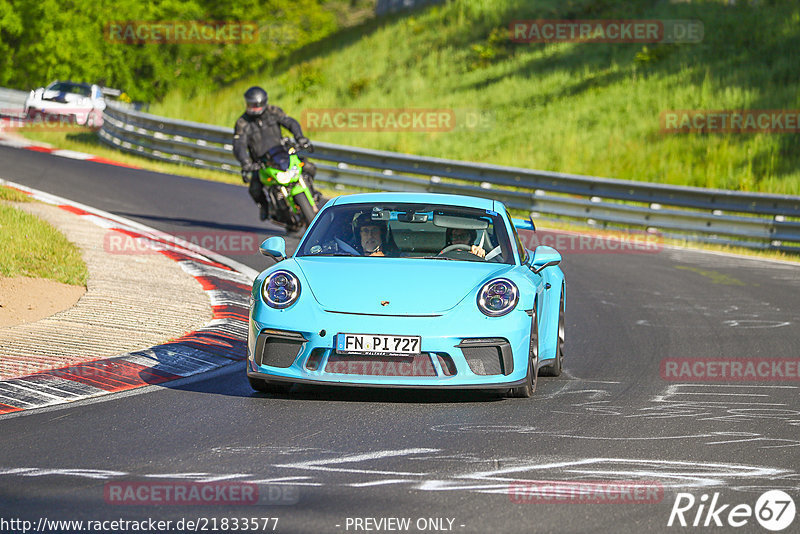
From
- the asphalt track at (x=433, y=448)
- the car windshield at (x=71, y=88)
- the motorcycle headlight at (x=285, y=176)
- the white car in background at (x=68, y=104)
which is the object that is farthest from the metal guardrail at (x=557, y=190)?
the car windshield at (x=71, y=88)

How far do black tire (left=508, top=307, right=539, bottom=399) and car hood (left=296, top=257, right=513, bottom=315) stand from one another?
42 centimetres

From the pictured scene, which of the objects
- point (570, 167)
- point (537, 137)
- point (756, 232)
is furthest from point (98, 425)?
point (537, 137)

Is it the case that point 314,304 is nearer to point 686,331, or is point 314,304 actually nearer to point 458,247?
point 458,247

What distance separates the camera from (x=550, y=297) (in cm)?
835

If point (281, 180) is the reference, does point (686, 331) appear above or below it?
below

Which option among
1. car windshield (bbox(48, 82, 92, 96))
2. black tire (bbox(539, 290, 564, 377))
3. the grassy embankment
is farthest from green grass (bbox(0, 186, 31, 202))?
car windshield (bbox(48, 82, 92, 96))

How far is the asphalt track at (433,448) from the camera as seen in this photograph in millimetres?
4812

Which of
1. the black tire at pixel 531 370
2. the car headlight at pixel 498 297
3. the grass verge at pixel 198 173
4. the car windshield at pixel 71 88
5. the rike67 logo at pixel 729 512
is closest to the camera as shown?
the rike67 logo at pixel 729 512

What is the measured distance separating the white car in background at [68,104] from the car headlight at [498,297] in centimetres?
3034

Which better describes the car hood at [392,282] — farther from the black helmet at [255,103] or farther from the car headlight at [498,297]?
the black helmet at [255,103]

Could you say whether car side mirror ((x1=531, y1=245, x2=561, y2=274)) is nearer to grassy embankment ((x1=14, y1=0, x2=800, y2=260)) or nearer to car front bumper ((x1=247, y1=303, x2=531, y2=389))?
car front bumper ((x1=247, y1=303, x2=531, y2=389))

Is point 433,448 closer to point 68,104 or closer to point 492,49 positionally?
point 68,104

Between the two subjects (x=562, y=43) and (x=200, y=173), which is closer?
(x=200, y=173)

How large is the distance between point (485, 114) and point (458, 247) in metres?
27.0
